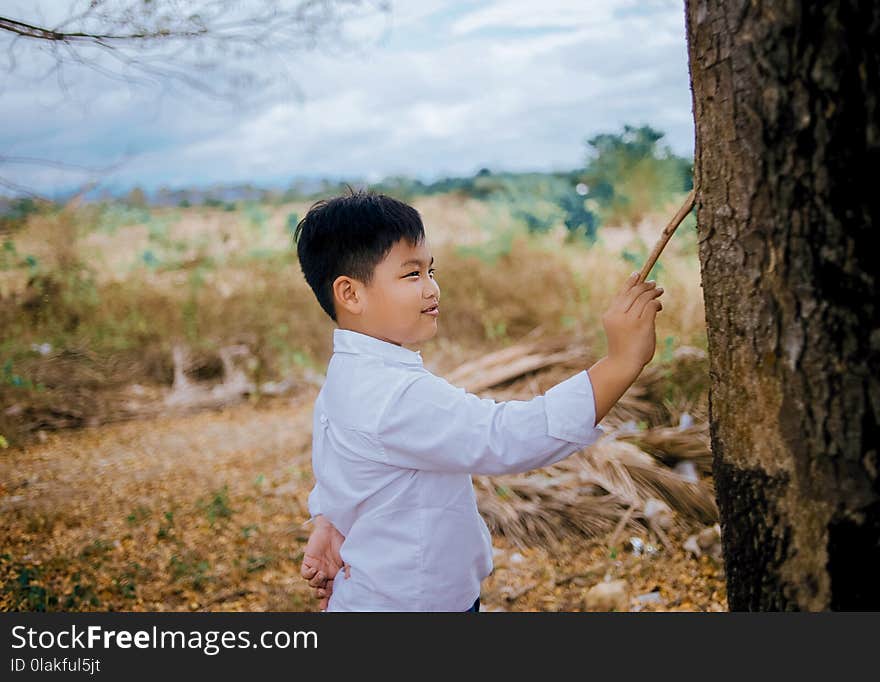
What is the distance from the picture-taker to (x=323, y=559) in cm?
181

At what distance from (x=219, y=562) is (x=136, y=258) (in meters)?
4.30

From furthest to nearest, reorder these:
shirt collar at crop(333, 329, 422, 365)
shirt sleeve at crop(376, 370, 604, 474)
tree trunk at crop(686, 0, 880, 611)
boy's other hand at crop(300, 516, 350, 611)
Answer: boy's other hand at crop(300, 516, 350, 611) → shirt collar at crop(333, 329, 422, 365) → shirt sleeve at crop(376, 370, 604, 474) → tree trunk at crop(686, 0, 880, 611)

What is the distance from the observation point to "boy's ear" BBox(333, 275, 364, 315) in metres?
1.68

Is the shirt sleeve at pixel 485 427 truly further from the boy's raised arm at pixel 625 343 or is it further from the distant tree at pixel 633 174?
the distant tree at pixel 633 174

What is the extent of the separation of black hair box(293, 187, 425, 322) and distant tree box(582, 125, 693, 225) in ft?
15.8

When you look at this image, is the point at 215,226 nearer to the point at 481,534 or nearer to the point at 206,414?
the point at 206,414

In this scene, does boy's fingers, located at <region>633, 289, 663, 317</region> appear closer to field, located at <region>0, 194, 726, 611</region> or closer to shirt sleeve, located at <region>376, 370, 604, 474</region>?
shirt sleeve, located at <region>376, 370, 604, 474</region>

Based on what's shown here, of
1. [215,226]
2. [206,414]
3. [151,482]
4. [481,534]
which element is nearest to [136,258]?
[215,226]

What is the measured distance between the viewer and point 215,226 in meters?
7.94

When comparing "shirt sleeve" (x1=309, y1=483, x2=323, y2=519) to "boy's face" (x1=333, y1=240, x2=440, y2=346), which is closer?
"boy's face" (x1=333, y1=240, x2=440, y2=346)

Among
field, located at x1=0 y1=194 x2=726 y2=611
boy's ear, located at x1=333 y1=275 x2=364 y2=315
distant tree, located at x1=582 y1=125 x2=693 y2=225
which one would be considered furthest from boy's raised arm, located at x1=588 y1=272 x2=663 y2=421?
distant tree, located at x1=582 y1=125 x2=693 y2=225

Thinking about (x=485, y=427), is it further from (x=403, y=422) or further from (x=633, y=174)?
(x=633, y=174)

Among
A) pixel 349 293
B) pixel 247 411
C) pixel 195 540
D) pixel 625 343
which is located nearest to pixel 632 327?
pixel 625 343

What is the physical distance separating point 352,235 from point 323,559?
2.37ft
